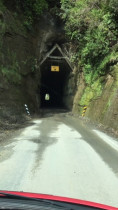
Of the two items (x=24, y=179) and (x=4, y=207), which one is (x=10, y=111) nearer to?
(x=24, y=179)

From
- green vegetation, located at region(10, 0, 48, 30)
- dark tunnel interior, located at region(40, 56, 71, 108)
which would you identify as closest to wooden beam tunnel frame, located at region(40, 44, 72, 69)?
dark tunnel interior, located at region(40, 56, 71, 108)

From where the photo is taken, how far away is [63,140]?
391 inches

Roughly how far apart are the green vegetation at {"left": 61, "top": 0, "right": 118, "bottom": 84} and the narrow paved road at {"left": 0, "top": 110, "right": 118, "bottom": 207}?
930cm

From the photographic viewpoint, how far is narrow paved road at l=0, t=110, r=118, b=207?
4781 millimetres

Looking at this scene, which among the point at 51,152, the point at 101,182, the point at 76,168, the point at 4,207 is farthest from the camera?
the point at 51,152

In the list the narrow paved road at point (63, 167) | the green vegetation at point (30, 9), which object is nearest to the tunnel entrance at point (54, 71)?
the green vegetation at point (30, 9)

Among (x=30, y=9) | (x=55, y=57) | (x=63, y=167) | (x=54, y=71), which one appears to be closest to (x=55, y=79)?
(x=54, y=71)

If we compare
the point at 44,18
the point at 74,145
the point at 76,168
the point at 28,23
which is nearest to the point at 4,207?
the point at 76,168

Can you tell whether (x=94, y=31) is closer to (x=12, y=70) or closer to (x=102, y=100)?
(x=102, y=100)

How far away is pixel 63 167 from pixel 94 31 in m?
15.4

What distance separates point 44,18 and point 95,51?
34.8ft

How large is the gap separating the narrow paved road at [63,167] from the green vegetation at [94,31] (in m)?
9.30

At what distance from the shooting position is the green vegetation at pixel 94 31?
17.4 metres

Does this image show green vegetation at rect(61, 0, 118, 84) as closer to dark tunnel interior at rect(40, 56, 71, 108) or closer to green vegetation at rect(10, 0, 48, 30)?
green vegetation at rect(10, 0, 48, 30)
